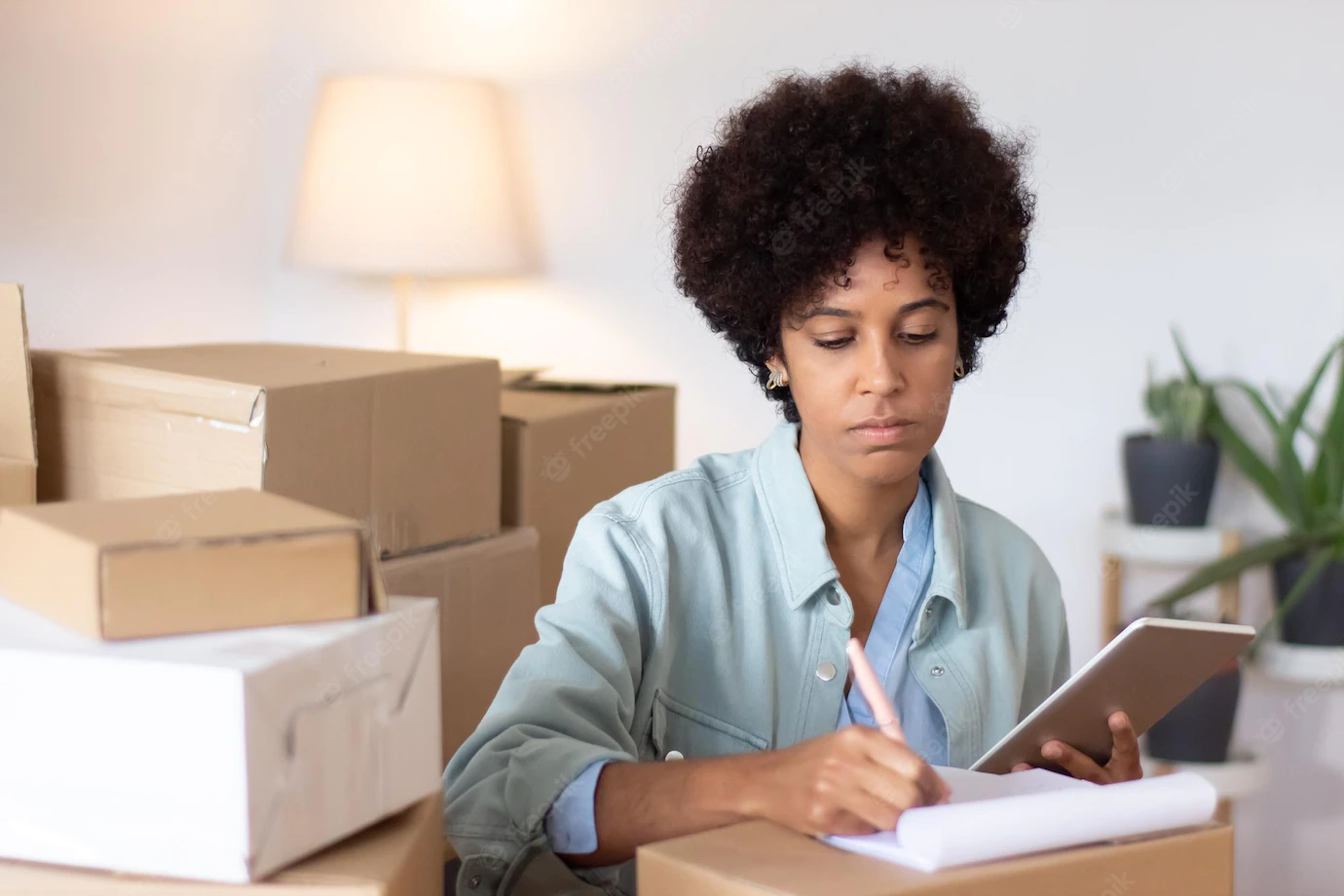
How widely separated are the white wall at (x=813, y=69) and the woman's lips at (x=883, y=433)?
4.57 feet

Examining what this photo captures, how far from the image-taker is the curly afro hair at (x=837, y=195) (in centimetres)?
128

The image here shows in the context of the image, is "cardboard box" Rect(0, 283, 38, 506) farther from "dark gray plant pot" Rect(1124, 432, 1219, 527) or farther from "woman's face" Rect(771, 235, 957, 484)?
Result: "dark gray plant pot" Rect(1124, 432, 1219, 527)

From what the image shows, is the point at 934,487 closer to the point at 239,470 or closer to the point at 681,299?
the point at 239,470

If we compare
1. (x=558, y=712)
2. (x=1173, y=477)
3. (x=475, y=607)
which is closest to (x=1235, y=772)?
(x=1173, y=477)

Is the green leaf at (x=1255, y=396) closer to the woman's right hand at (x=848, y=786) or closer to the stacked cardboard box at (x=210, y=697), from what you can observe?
the woman's right hand at (x=848, y=786)

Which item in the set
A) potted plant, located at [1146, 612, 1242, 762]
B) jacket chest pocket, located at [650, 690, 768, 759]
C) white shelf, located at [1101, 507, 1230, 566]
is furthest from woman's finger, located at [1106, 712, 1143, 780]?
white shelf, located at [1101, 507, 1230, 566]

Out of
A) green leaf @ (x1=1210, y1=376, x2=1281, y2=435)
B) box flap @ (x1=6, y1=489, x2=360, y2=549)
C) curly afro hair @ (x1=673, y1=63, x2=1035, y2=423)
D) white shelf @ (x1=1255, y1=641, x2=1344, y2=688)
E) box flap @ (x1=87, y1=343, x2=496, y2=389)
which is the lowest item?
white shelf @ (x1=1255, y1=641, x2=1344, y2=688)

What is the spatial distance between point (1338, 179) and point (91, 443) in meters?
2.08

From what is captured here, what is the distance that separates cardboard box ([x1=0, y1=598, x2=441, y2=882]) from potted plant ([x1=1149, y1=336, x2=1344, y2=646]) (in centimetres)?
188

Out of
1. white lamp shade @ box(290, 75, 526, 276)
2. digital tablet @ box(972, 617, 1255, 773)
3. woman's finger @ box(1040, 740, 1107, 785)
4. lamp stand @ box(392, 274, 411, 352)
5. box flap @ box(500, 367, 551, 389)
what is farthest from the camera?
lamp stand @ box(392, 274, 411, 352)

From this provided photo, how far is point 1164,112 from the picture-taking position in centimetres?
252

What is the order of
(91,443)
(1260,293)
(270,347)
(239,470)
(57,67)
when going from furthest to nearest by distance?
(1260,293) < (57,67) < (270,347) < (91,443) < (239,470)

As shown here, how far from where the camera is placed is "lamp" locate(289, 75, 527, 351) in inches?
98.4

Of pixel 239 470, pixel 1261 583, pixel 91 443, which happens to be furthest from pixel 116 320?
pixel 1261 583
